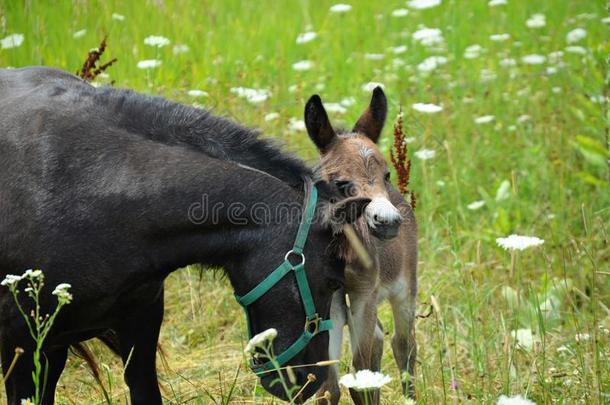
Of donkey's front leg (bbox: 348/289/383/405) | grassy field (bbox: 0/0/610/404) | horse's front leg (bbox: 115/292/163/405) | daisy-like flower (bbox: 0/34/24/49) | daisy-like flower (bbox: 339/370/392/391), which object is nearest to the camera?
daisy-like flower (bbox: 339/370/392/391)

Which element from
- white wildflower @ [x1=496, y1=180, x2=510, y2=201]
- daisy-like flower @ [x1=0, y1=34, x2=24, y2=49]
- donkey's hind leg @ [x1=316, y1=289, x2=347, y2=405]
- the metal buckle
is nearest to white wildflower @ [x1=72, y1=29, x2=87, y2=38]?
daisy-like flower @ [x1=0, y1=34, x2=24, y2=49]

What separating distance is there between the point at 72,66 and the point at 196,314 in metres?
2.36

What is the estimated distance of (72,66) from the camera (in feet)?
21.0

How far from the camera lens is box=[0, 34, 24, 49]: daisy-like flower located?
5488 mm

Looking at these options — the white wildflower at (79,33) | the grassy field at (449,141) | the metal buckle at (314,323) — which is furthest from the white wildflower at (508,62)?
the metal buckle at (314,323)

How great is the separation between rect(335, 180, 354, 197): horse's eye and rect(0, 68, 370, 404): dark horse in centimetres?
67

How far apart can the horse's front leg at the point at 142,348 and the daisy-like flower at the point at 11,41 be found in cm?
276

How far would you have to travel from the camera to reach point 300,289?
298cm

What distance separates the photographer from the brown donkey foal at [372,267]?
3.84m

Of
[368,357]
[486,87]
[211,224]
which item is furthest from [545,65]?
[211,224]

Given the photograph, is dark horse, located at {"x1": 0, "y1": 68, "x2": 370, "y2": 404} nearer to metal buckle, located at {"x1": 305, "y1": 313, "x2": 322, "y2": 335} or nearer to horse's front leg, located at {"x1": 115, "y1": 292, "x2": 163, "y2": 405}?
metal buckle, located at {"x1": 305, "y1": 313, "x2": 322, "y2": 335}

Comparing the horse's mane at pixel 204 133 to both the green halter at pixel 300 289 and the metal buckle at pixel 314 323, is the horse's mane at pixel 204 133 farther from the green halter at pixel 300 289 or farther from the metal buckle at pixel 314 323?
the metal buckle at pixel 314 323

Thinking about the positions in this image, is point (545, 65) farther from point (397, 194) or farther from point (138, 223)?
point (138, 223)

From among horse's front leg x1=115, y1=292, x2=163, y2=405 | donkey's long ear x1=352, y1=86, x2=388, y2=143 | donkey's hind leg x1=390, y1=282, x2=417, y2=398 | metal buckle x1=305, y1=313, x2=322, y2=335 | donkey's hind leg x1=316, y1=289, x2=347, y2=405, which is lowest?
donkey's hind leg x1=390, y1=282, x2=417, y2=398
